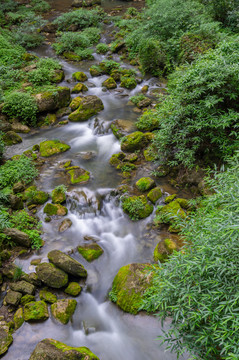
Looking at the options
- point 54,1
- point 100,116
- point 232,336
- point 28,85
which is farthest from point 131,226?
point 54,1

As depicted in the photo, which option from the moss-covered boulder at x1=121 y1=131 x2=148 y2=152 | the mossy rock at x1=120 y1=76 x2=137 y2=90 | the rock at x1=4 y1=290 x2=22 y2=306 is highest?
the mossy rock at x1=120 y1=76 x2=137 y2=90

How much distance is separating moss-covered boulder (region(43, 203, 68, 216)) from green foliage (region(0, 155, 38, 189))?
141 centimetres

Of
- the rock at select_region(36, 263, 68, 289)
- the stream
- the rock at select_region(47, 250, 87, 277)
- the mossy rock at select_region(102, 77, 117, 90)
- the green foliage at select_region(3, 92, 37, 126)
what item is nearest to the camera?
the stream

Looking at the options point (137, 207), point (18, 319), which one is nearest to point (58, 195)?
point (137, 207)

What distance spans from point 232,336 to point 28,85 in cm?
1164

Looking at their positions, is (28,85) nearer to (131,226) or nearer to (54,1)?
(131,226)

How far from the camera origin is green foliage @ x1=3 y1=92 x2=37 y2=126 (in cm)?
970

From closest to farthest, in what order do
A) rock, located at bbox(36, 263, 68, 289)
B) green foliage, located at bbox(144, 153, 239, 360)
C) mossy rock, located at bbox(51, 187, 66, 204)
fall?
green foliage, located at bbox(144, 153, 239, 360), rock, located at bbox(36, 263, 68, 289), mossy rock, located at bbox(51, 187, 66, 204)

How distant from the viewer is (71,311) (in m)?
4.67

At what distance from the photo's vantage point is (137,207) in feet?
20.9

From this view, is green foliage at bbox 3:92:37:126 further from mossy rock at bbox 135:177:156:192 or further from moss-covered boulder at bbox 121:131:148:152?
mossy rock at bbox 135:177:156:192

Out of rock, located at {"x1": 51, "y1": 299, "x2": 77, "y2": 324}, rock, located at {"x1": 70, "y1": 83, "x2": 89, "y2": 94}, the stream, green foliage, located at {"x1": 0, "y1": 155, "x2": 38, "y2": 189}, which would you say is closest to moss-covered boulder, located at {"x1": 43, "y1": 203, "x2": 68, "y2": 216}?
the stream

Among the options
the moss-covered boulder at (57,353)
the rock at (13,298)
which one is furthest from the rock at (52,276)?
the moss-covered boulder at (57,353)

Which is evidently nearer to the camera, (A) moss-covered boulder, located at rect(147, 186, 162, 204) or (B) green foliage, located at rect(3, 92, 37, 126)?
(A) moss-covered boulder, located at rect(147, 186, 162, 204)
